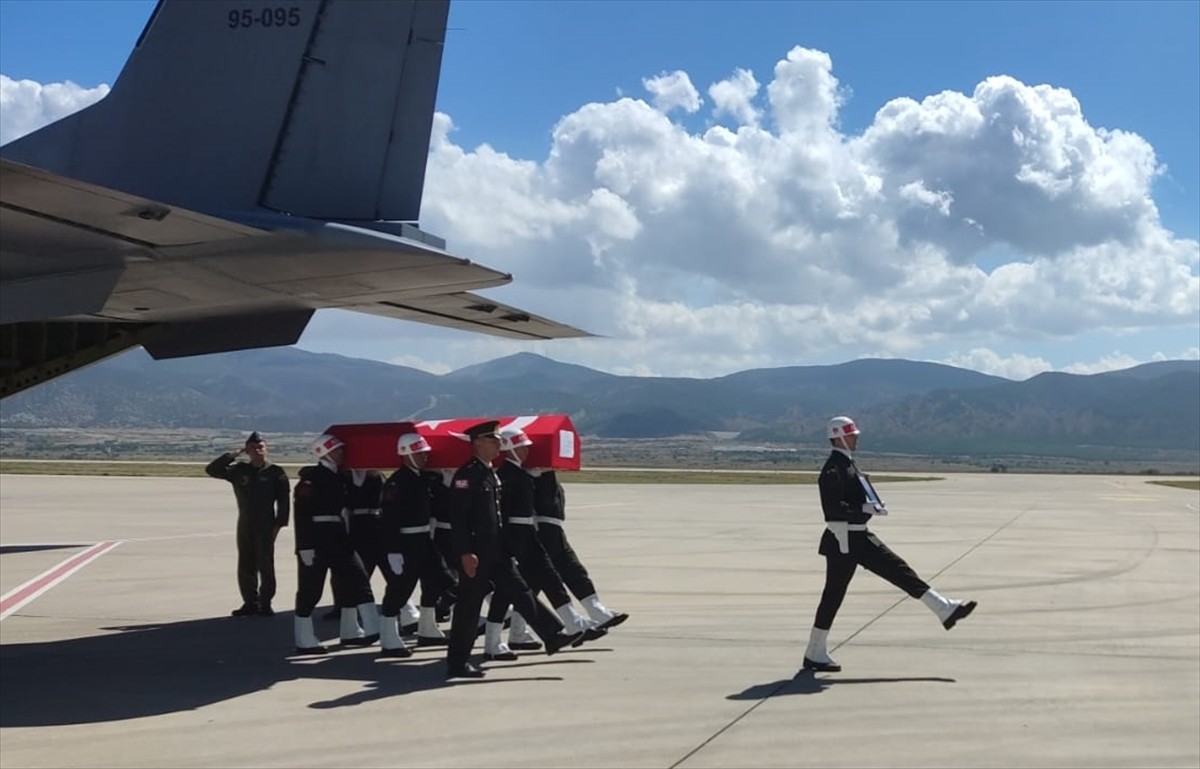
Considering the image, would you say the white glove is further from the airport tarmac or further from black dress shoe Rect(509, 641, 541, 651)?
black dress shoe Rect(509, 641, 541, 651)

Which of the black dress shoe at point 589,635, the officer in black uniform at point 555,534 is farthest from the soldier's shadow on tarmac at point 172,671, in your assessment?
the officer in black uniform at point 555,534

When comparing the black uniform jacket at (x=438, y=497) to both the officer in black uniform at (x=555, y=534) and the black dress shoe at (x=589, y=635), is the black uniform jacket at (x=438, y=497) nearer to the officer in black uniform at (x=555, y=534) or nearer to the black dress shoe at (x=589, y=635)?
the officer in black uniform at (x=555, y=534)

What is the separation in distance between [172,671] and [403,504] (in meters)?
2.31

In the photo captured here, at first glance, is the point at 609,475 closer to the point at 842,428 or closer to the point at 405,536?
the point at 405,536

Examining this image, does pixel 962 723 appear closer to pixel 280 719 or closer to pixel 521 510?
pixel 521 510

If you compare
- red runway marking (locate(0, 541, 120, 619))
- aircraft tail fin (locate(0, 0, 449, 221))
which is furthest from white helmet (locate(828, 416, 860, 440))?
red runway marking (locate(0, 541, 120, 619))

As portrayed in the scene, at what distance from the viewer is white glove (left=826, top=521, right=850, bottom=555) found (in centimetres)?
852

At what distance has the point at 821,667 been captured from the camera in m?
8.27

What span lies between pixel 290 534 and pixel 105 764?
15.6 metres

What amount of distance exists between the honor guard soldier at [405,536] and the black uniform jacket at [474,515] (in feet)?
3.77

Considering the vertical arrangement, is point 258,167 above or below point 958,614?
above

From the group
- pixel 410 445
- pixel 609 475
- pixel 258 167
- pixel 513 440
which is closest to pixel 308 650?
pixel 410 445

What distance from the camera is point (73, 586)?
13.5 m

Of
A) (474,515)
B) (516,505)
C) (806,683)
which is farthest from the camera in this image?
(516,505)
